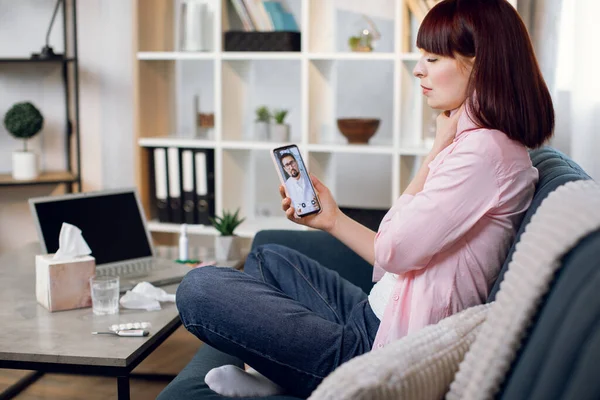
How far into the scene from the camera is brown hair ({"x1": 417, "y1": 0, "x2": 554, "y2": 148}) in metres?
1.41

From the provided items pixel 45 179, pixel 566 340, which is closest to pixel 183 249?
pixel 45 179

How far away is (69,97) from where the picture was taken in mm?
3705

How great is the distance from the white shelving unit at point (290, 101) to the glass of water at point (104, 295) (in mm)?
1421

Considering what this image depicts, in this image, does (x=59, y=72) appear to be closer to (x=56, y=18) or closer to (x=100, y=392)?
(x=56, y=18)

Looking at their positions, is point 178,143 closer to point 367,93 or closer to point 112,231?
point 367,93

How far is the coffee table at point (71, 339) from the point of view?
5.28ft

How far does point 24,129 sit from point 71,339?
1.92 metres

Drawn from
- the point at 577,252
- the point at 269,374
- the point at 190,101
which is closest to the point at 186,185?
the point at 190,101

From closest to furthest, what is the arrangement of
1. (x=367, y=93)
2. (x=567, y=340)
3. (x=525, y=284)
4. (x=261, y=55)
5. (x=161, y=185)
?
(x=567, y=340)
(x=525, y=284)
(x=261, y=55)
(x=161, y=185)
(x=367, y=93)

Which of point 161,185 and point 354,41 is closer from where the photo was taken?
point 354,41

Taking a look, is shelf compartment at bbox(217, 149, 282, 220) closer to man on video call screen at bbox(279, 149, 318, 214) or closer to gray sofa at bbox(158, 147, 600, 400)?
man on video call screen at bbox(279, 149, 318, 214)

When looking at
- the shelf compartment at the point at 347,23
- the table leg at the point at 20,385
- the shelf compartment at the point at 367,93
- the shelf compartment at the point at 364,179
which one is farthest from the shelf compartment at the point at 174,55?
the table leg at the point at 20,385

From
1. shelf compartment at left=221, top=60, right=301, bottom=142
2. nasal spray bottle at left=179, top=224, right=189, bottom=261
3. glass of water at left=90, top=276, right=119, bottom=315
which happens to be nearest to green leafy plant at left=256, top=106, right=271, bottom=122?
shelf compartment at left=221, top=60, right=301, bottom=142

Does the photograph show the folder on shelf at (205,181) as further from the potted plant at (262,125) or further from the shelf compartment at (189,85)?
the shelf compartment at (189,85)
